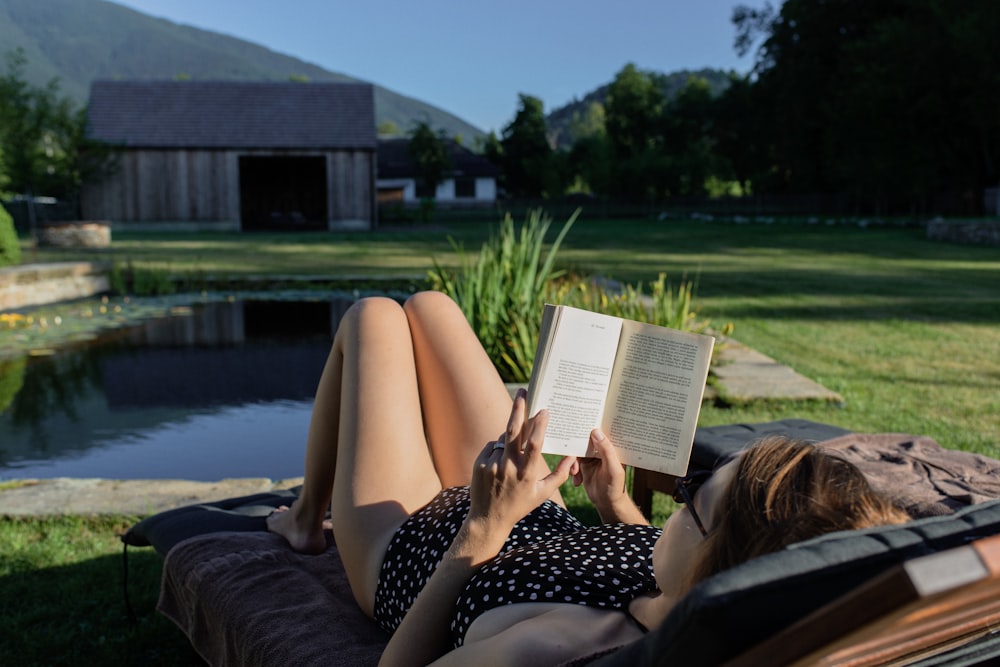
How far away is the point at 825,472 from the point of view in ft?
3.50

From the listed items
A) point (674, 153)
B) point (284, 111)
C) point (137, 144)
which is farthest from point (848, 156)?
point (137, 144)

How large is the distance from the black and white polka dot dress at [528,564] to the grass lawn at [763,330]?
95 cm

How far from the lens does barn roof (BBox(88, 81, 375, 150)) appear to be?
25.5 meters

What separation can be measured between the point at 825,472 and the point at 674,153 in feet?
151

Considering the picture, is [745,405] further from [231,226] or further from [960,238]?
[231,226]

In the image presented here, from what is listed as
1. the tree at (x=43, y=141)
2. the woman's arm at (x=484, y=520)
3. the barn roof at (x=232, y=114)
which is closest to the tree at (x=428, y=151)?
the barn roof at (x=232, y=114)

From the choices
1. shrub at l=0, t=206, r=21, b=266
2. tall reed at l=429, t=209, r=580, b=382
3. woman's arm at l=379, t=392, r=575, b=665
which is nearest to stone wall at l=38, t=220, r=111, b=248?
shrub at l=0, t=206, r=21, b=266

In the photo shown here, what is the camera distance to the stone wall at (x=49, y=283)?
885 centimetres

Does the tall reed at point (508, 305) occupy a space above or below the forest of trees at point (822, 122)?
below

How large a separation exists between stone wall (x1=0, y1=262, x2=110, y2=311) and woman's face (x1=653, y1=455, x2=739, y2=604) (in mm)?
9072

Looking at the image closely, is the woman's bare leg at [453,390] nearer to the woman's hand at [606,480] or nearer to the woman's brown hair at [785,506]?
the woman's hand at [606,480]

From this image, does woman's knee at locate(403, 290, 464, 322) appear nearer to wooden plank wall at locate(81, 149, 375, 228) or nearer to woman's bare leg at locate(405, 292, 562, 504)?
woman's bare leg at locate(405, 292, 562, 504)

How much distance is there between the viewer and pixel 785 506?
1.04 metres

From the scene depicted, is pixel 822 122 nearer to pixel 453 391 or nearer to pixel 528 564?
pixel 453 391
